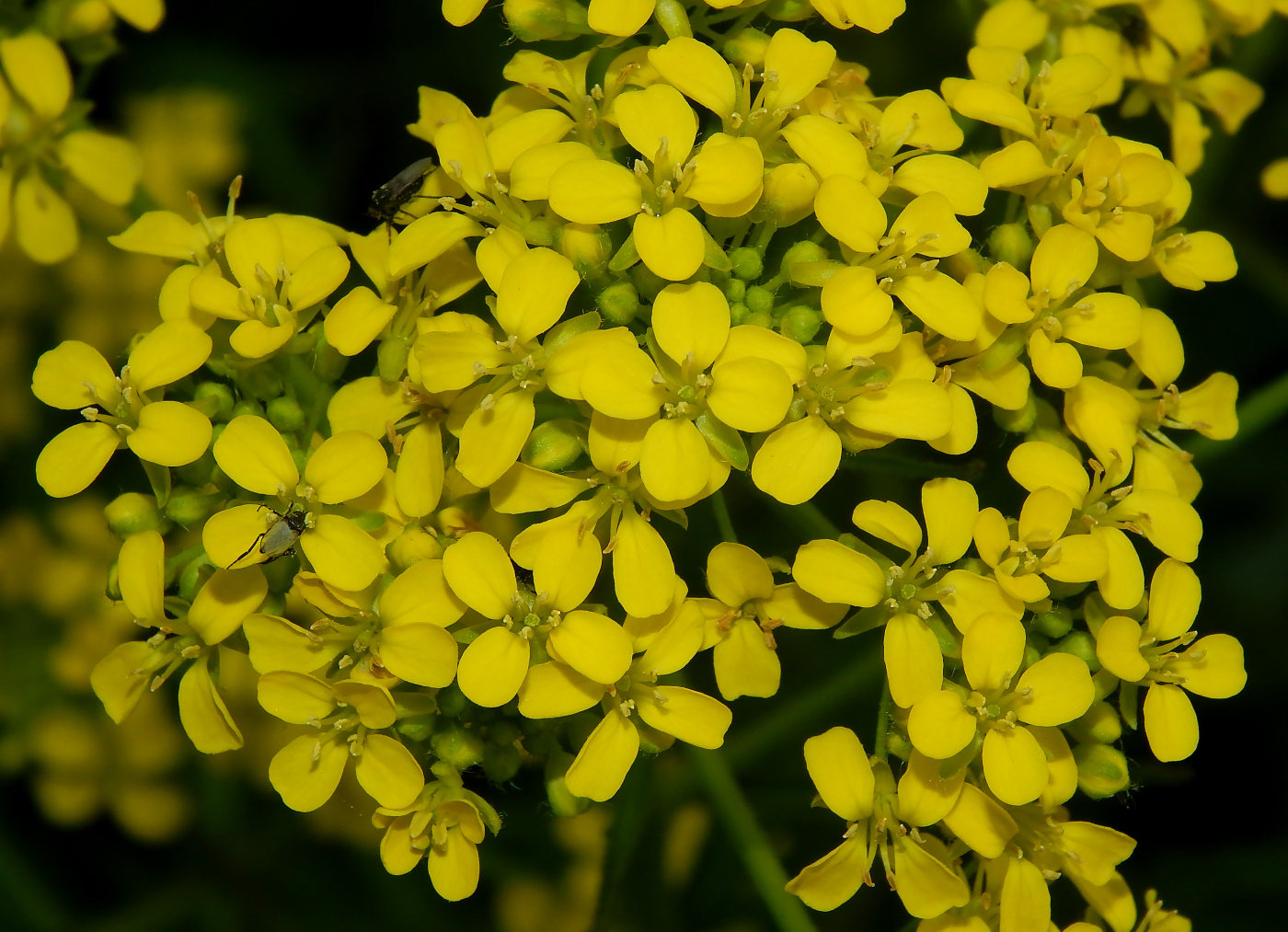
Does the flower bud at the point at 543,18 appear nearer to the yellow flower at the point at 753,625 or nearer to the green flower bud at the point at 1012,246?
the green flower bud at the point at 1012,246

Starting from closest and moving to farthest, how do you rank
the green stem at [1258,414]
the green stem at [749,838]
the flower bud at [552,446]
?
the flower bud at [552,446]
the green stem at [749,838]
the green stem at [1258,414]

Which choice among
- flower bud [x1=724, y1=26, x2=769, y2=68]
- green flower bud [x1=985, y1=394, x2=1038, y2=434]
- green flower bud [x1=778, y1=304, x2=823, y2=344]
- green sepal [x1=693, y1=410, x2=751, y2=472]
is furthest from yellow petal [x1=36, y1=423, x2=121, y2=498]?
green flower bud [x1=985, y1=394, x2=1038, y2=434]

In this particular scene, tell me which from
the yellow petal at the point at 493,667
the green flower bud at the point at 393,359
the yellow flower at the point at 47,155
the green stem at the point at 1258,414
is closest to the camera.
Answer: the yellow petal at the point at 493,667

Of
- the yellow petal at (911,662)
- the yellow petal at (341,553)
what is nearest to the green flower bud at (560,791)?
the yellow petal at (341,553)

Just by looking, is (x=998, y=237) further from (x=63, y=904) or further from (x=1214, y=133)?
(x=63, y=904)

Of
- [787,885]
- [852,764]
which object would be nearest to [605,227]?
[852,764]

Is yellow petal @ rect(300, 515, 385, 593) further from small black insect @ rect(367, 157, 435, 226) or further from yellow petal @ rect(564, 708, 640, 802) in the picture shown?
small black insect @ rect(367, 157, 435, 226)

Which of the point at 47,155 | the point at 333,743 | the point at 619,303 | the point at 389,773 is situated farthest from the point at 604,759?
the point at 47,155
